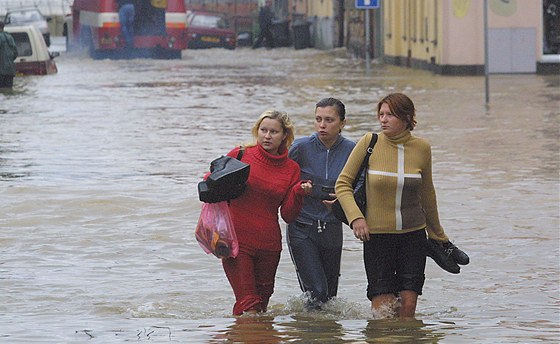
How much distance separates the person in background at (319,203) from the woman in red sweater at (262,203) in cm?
14

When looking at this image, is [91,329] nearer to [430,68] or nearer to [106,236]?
[106,236]

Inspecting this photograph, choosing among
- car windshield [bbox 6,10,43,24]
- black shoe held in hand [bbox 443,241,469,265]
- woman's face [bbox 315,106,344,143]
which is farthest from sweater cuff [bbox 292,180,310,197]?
car windshield [bbox 6,10,43,24]

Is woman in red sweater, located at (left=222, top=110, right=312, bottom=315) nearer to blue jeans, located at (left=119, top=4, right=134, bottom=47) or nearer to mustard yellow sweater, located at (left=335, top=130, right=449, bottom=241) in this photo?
mustard yellow sweater, located at (left=335, top=130, right=449, bottom=241)

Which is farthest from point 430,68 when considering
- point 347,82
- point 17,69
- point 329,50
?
point 329,50

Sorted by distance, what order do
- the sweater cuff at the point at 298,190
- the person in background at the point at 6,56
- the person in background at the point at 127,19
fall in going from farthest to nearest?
1. the person in background at the point at 127,19
2. the person in background at the point at 6,56
3. the sweater cuff at the point at 298,190

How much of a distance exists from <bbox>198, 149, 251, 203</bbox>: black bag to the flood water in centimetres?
66

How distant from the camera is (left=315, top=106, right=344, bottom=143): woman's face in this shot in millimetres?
7949

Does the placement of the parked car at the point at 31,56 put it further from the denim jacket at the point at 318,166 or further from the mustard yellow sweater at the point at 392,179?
the mustard yellow sweater at the point at 392,179

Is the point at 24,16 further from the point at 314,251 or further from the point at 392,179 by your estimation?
the point at 392,179

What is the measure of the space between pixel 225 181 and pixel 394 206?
0.82 m

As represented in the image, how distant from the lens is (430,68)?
39188mm

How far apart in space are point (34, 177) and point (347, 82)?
18.8 metres

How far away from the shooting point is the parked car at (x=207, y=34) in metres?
60.3

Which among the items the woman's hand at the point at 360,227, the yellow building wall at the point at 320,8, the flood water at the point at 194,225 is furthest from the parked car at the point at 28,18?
the woman's hand at the point at 360,227
